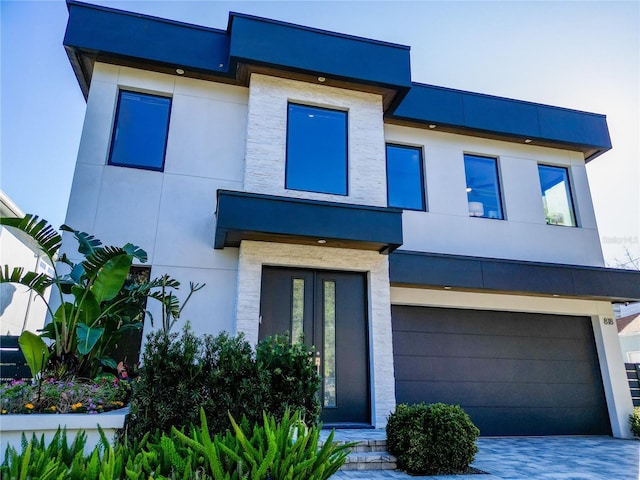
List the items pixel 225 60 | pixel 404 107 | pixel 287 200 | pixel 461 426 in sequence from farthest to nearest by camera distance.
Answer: pixel 404 107, pixel 225 60, pixel 287 200, pixel 461 426

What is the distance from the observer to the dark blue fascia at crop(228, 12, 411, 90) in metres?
7.45

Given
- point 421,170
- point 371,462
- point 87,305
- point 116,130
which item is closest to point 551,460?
point 371,462

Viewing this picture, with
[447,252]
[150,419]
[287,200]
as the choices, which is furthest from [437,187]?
[150,419]

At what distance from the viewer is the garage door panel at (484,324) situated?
8.45m

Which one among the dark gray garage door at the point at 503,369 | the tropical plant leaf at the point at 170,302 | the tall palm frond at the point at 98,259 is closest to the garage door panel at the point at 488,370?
the dark gray garage door at the point at 503,369

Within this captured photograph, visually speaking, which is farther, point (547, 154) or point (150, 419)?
point (547, 154)

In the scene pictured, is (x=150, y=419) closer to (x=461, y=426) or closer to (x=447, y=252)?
(x=461, y=426)

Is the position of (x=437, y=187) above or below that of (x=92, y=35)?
below

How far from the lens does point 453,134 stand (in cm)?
965

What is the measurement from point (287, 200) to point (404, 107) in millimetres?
4249

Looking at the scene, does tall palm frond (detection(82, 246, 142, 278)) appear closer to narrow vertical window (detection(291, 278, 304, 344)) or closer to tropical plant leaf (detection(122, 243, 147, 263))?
tropical plant leaf (detection(122, 243, 147, 263))

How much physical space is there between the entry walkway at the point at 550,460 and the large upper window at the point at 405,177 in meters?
4.85

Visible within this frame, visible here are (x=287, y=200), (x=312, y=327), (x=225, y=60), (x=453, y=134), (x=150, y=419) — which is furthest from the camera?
(x=453, y=134)

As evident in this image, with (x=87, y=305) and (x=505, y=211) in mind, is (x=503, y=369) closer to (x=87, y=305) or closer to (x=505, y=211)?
(x=505, y=211)
